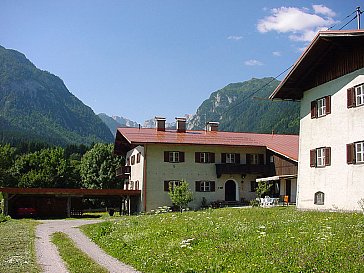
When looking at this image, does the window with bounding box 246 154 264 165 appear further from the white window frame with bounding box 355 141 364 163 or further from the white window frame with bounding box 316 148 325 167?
the white window frame with bounding box 355 141 364 163

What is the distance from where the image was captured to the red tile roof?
4012 cm

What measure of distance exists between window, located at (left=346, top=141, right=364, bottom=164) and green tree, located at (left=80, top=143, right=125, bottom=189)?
43223 mm

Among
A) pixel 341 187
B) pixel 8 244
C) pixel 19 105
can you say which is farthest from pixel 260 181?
pixel 19 105

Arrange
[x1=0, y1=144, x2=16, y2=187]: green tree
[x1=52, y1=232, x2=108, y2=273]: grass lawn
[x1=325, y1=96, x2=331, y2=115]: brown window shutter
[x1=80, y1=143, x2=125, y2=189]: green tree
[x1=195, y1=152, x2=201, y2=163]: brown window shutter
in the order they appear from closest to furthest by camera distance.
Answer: [x1=52, y1=232, x2=108, y2=273]: grass lawn
[x1=325, y1=96, x2=331, y2=115]: brown window shutter
[x1=195, y1=152, x2=201, y2=163]: brown window shutter
[x1=80, y1=143, x2=125, y2=189]: green tree
[x1=0, y1=144, x2=16, y2=187]: green tree

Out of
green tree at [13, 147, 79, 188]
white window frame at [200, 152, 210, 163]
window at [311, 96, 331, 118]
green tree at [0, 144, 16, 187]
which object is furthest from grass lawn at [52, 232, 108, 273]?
green tree at [0, 144, 16, 187]

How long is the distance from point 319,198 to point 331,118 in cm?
465

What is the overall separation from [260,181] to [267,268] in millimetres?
31853

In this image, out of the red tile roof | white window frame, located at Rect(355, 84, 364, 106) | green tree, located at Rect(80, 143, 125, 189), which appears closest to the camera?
white window frame, located at Rect(355, 84, 364, 106)

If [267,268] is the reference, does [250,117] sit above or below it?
above

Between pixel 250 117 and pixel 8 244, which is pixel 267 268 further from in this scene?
pixel 250 117

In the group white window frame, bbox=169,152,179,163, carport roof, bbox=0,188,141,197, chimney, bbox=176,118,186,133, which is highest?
chimney, bbox=176,118,186,133

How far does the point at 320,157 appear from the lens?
2423 centimetres

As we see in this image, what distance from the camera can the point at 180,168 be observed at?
135 ft

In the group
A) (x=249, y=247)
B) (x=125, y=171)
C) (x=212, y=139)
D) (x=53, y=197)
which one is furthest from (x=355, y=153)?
(x=53, y=197)
